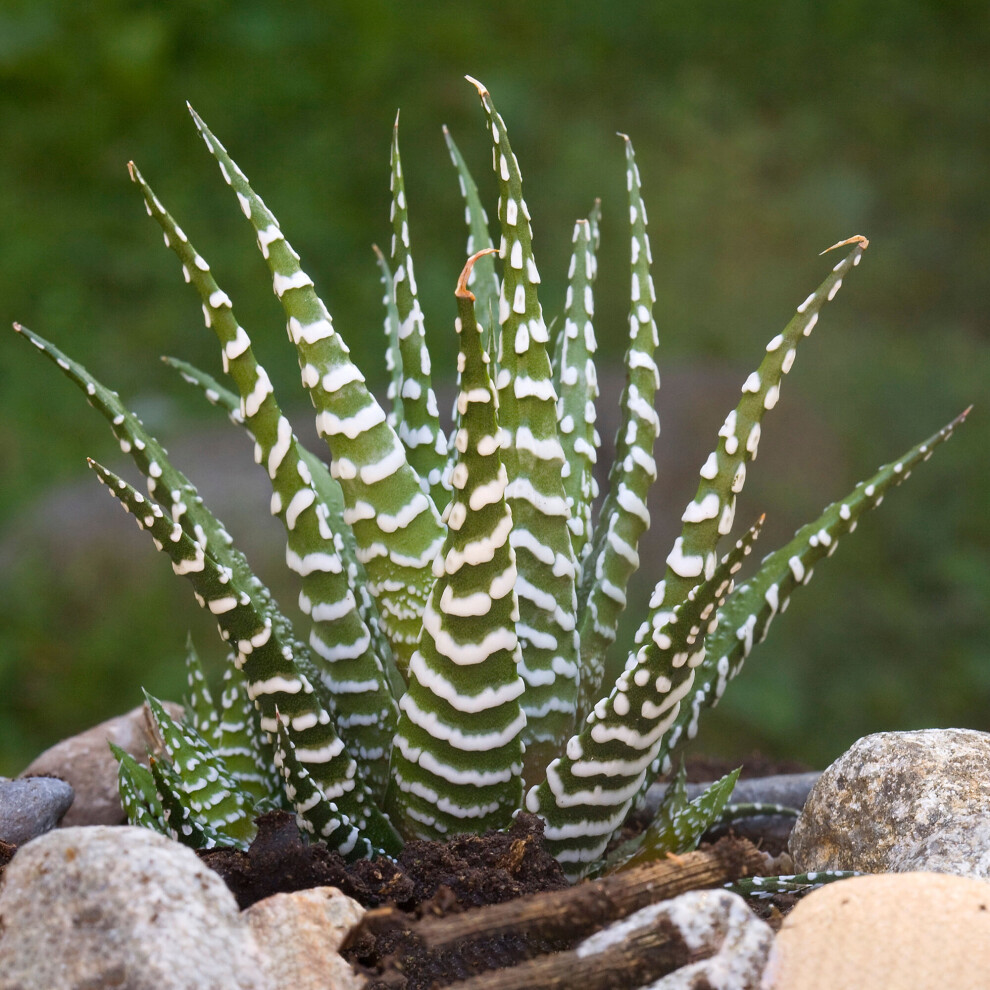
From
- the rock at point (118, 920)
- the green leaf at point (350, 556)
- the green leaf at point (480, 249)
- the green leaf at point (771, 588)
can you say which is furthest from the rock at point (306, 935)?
the green leaf at point (480, 249)

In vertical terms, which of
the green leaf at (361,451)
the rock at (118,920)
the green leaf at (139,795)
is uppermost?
the green leaf at (361,451)

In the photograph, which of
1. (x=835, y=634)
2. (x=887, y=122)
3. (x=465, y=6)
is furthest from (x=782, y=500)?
(x=465, y=6)

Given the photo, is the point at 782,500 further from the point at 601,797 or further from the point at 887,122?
the point at 601,797

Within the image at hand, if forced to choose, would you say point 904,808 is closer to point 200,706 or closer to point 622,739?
point 622,739

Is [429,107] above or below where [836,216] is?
above

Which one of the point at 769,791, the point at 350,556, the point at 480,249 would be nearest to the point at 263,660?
the point at 350,556

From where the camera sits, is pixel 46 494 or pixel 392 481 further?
pixel 46 494

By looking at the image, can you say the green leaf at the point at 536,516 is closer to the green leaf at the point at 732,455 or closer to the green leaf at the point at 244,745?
the green leaf at the point at 732,455
